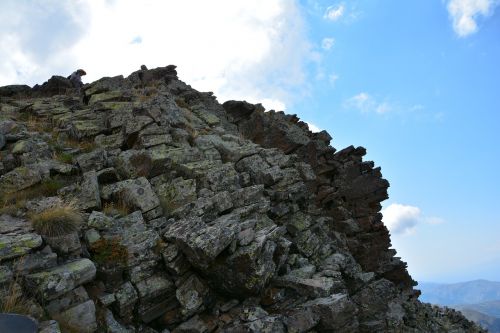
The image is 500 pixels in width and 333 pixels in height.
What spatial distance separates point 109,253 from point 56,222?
1.90 m

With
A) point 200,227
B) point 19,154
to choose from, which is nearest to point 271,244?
point 200,227

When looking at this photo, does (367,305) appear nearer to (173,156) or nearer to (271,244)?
(271,244)

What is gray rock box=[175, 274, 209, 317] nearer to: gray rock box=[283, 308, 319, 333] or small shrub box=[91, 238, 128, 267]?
small shrub box=[91, 238, 128, 267]

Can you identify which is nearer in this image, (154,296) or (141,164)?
(154,296)

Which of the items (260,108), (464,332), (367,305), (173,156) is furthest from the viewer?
(260,108)

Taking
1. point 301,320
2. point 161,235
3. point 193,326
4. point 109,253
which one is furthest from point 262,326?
point 109,253

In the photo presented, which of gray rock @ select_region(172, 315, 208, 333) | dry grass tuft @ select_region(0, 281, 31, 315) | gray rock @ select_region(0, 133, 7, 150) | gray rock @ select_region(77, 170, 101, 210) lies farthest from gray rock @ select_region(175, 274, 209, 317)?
gray rock @ select_region(0, 133, 7, 150)

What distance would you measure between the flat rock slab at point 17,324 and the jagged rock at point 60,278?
4.62 feet

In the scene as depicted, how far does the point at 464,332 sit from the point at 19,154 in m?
31.0

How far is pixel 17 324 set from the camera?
8633mm

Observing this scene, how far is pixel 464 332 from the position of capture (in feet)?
93.7

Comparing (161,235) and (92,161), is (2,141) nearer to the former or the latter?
(92,161)

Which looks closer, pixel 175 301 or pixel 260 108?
pixel 175 301

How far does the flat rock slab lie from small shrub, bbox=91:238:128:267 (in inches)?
140
